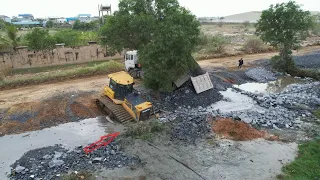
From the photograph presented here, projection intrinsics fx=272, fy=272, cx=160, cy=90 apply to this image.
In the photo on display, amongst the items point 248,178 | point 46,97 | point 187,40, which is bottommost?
point 248,178

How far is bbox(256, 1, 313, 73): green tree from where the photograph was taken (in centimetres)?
2609

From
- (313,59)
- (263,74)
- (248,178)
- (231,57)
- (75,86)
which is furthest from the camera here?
(231,57)

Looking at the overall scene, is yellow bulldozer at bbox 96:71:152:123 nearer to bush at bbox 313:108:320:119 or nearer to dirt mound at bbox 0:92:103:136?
dirt mound at bbox 0:92:103:136

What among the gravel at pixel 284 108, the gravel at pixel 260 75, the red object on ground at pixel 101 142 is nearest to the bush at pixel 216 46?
the gravel at pixel 260 75

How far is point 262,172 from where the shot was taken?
11922 millimetres

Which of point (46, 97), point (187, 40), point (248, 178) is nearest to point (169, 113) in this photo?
point (187, 40)

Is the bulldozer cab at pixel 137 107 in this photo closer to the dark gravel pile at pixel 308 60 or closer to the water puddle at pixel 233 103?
the water puddle at pixel 233 103

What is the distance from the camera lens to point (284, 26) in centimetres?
2661

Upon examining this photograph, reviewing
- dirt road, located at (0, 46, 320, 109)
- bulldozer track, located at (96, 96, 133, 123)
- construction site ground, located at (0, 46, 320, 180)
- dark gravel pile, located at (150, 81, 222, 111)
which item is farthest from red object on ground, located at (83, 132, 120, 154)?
dirt road, located at (0, 46, 320, 109)

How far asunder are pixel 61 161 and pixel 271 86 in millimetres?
19953

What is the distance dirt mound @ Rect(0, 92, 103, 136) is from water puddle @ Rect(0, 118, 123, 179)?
0.63 metres

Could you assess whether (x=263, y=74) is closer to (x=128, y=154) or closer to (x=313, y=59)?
(x=313, y=59)

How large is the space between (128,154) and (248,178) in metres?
5.57

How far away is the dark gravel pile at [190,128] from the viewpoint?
14.7m
